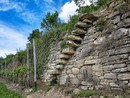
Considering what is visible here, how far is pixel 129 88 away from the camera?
545 centimetres

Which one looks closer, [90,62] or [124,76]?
[124,76]

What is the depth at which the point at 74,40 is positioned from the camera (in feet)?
26.5

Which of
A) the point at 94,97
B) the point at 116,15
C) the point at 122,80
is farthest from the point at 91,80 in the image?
the point at 116,15

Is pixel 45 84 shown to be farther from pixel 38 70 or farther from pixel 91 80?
pixel 91 80

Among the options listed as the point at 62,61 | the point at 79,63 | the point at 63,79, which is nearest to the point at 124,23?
the point at 79,63

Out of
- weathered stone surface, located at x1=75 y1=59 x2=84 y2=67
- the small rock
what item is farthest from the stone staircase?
the small rock

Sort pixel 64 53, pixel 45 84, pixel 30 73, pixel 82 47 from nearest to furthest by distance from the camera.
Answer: pixel 82 47, pixel 64 53, pixel 45 84, pixel 30 73

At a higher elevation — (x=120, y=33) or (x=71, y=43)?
(x=71, y=43)

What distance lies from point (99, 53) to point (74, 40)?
1.65m

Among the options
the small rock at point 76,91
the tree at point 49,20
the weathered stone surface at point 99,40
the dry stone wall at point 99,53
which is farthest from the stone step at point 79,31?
the tree at point 49,20

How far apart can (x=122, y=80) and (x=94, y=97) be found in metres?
0.86

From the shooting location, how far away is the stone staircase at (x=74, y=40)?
744 centimetres

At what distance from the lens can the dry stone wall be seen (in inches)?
Result: 227

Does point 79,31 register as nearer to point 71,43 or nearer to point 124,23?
point 71,43
